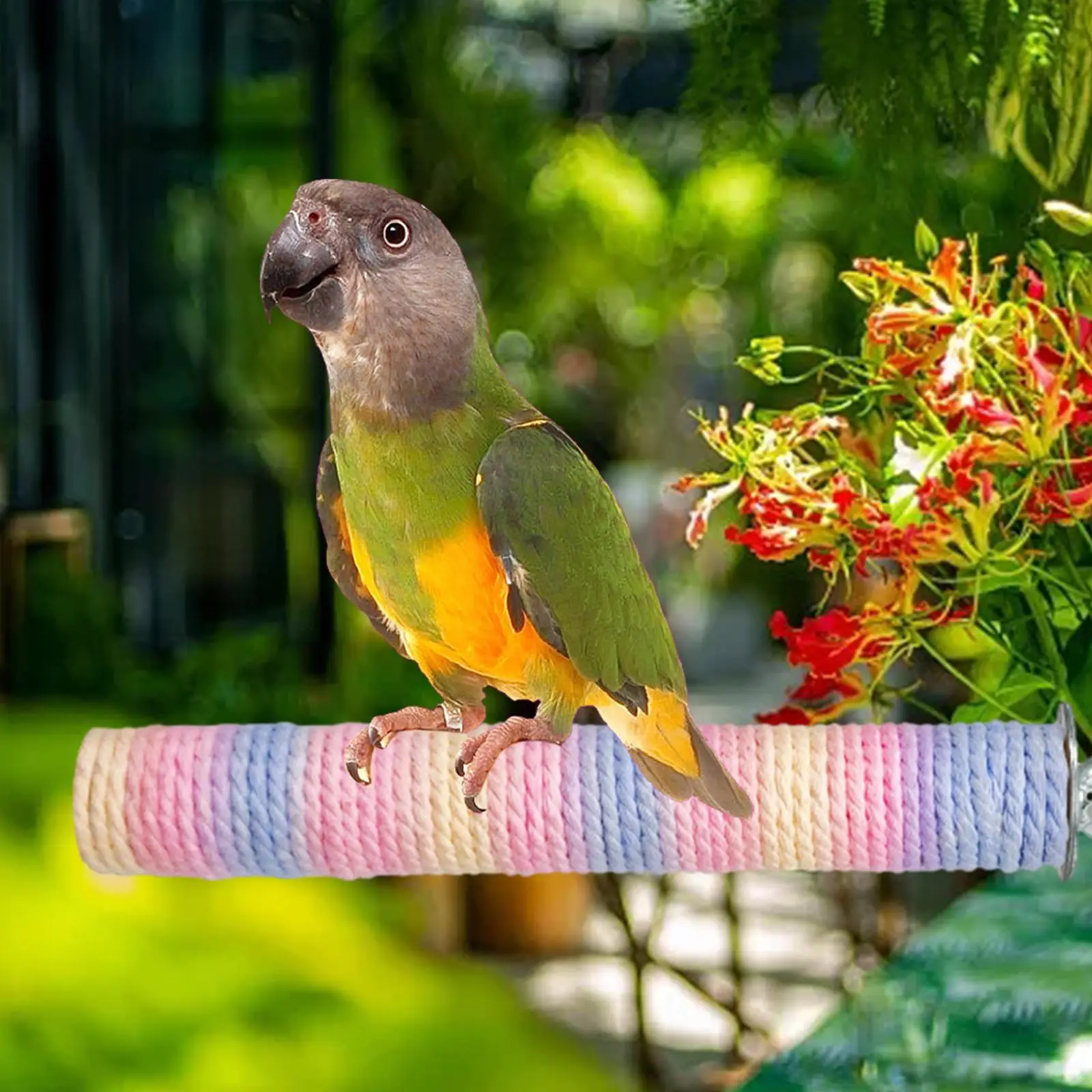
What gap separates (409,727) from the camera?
2.33ft

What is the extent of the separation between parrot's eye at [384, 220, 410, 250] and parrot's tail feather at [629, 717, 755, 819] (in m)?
0.23

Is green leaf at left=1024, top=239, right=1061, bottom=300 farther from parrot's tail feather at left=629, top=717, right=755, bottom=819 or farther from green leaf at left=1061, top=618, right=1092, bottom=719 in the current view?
parrot's tail feather at left=629, top=717, right=755, bottom=819

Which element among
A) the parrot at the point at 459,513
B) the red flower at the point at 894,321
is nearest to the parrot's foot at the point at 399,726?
the parrot at the point at 459,513

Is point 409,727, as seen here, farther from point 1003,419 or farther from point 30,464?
point 30,464

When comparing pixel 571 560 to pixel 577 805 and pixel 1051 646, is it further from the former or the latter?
pixel 1051 646

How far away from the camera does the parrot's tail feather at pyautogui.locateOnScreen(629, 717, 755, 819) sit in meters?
0.68

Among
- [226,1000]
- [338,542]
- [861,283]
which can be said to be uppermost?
[861,283]

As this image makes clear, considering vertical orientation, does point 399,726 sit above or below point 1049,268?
below

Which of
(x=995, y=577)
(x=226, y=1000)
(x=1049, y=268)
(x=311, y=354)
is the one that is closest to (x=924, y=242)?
(x=1049, y=268)

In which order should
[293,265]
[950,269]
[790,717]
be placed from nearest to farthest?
[293,265], [950,269], [790,717]

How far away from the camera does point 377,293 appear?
604 mm

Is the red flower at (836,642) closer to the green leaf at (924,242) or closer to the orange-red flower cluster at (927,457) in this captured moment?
the orange-red flower cluster at (927,457)

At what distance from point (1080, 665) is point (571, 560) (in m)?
0.26

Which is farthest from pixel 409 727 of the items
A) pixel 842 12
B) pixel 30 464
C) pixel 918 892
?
pixel 918 892
